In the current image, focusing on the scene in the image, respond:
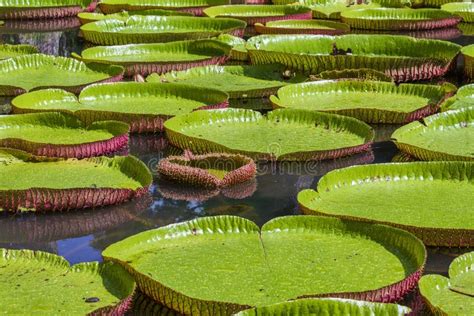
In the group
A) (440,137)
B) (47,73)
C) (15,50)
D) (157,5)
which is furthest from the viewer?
(157,5)

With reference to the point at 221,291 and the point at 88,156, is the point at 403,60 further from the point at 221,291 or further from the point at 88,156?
the point at 221,291

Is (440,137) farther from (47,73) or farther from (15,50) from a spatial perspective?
(15,50)

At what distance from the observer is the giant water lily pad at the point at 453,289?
141 inches

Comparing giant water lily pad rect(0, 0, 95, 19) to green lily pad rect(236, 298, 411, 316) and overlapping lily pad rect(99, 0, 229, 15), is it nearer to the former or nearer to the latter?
overlapping lily pad rect(99, 0, 229, 15)

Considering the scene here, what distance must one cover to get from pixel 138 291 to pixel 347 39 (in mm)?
5246

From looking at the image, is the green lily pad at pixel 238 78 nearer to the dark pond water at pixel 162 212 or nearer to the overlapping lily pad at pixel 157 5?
the dark pond water at pixel 162 212

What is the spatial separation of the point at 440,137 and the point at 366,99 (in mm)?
1106

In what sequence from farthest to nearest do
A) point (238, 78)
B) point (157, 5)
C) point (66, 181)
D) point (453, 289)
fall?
point (157, 5)
point (238, 78)
point (66, 181)
point (453, 289)

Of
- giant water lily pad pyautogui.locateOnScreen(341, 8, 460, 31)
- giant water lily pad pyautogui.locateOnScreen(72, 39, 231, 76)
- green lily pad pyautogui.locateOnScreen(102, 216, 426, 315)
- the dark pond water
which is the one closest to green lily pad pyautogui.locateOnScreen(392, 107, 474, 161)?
the dark pond water

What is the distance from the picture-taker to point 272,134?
6035 millimetres

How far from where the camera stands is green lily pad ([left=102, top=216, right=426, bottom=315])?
376 centimetres

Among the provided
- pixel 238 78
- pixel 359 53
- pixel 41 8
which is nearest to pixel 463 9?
pixel 359 53

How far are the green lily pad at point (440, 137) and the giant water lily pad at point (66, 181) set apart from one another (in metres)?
1.59

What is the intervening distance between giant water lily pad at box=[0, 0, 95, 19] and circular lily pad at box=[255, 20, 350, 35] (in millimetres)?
2568
